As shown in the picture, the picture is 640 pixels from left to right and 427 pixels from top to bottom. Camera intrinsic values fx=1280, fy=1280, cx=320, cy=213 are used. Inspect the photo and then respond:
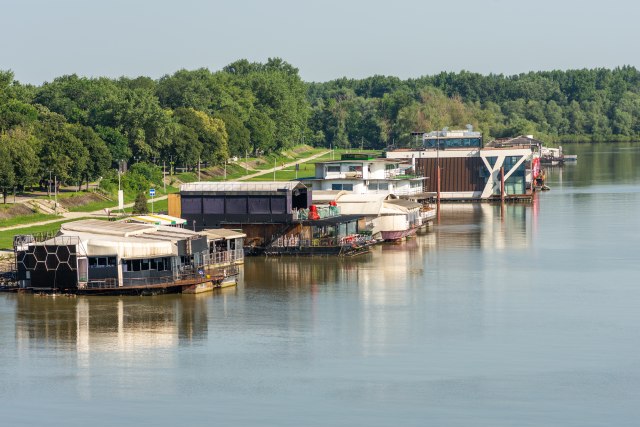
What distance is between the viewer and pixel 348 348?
167 ft

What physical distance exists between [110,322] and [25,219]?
34235mm

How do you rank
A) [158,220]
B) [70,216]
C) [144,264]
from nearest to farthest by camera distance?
[144,264] → [158,220] → [70,216]

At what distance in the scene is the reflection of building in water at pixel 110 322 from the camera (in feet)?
172

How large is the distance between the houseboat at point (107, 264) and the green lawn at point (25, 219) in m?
22.6

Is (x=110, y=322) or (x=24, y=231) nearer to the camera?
(x=110, y=322)

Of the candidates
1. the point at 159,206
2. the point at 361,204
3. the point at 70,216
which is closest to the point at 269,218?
the point at 361,204

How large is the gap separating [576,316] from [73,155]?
55.8 meters

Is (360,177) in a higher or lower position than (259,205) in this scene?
higher

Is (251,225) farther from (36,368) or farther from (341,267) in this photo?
(36,368)

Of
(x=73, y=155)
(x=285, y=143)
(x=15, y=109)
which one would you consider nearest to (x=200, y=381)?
(x=73, y=155)

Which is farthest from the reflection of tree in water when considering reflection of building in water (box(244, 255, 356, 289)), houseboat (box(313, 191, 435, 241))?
reflection of building in water (box(244, 255, 356, 289))

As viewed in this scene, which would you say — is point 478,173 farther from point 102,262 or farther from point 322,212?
point 102,262

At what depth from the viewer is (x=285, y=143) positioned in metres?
189

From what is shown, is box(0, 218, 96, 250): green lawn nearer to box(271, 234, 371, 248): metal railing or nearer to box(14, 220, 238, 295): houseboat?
box(14, 220, 238, 295): houseboat
